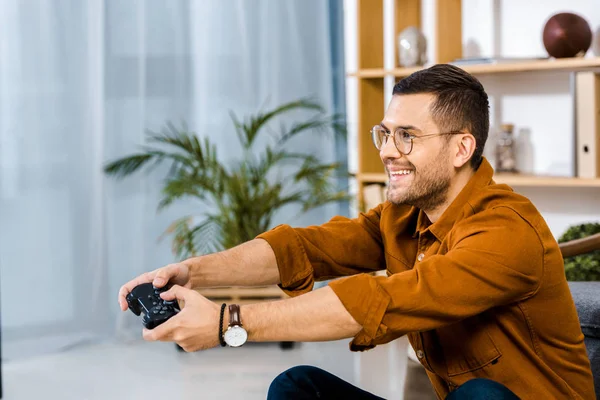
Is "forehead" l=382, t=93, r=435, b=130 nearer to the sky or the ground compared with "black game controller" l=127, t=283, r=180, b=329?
nearer to the sky

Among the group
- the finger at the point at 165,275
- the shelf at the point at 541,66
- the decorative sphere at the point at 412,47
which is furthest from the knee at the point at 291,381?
the decorative sphere at the point at 412,47

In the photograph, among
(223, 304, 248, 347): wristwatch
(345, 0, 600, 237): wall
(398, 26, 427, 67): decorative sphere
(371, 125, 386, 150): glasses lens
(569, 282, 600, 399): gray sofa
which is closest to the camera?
(223, 304, 248, 347): wristwatch

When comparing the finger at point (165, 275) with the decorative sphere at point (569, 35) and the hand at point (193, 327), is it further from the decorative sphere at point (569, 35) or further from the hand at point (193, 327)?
the decorative sphere at point (569, 35)

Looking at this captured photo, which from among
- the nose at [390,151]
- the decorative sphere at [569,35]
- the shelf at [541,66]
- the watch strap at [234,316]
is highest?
the decorative sphere at [569,35]

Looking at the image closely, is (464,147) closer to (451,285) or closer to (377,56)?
(451,285)

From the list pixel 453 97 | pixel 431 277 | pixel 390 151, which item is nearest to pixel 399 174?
pixel 390 151

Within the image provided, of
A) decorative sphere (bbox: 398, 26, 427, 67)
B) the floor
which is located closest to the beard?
the floor

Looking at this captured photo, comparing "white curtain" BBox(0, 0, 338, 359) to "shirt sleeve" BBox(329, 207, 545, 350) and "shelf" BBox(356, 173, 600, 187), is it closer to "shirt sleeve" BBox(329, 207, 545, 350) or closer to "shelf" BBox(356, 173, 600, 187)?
"shelf" BBox(356, 173, 600, 187)

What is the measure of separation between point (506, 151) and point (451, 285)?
2.31 m

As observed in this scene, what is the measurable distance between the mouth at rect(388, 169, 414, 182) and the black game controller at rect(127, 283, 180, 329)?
462 mm

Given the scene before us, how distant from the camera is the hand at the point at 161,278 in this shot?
1.50 metres

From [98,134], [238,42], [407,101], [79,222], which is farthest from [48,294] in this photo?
[407,101]

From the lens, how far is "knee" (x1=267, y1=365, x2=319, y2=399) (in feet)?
5.14

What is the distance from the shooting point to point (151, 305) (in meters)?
1.36
